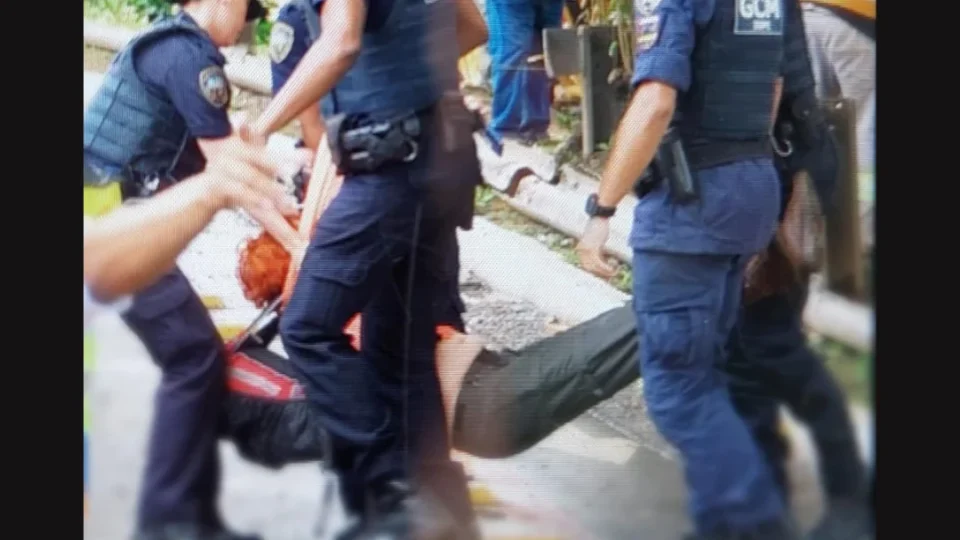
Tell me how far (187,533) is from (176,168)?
0.93 metres

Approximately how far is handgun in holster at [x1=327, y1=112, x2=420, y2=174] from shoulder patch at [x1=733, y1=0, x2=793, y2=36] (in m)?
0.82

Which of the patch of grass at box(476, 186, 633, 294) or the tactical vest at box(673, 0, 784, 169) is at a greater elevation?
the tactical vest at box(673, 0, 784, 169)

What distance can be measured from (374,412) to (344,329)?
22cm

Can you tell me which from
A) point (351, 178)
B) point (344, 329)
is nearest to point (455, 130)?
point (351, 178)

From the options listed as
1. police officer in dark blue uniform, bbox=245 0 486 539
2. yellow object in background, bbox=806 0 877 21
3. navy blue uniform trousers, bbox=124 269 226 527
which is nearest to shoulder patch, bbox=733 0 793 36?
yellow object in background, bbox=806 0 877 21

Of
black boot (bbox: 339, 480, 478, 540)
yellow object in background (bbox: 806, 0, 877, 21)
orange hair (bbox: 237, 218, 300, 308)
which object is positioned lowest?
black boot (bbox: 339, 480, 478, 540)

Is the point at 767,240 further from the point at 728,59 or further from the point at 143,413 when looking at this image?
the point at 143,413

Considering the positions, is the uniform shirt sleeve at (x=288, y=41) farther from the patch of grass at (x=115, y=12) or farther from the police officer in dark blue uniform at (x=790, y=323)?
the police officer in dark blue uniform at (x=790, y=323)

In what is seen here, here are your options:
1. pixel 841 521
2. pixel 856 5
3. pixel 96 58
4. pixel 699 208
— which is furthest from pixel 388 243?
pixel 841 521

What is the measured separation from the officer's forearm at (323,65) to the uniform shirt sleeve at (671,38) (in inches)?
27.0

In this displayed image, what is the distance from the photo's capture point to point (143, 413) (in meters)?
3.62

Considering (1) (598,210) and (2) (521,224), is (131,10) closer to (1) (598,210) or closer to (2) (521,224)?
(2) (521,224)

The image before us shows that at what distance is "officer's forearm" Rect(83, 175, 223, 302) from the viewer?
11.5 feet

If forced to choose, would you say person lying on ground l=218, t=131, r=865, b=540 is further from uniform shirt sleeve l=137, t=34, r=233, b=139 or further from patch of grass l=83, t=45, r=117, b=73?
patch of grass l=83, t=45, r=117, b=73
